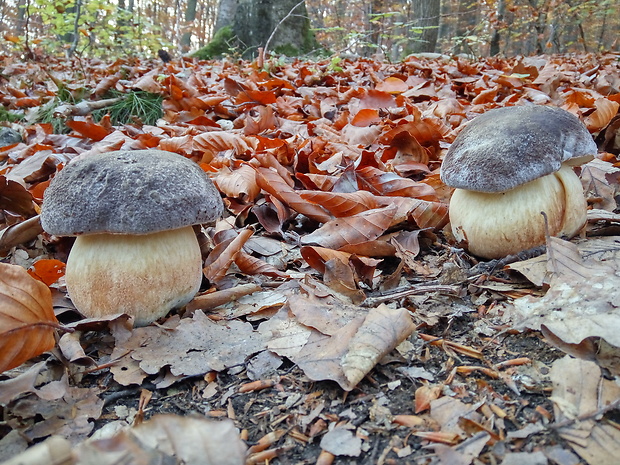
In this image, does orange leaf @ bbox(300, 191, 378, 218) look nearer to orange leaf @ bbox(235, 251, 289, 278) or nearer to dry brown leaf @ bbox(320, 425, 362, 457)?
orange leaf @ bbox(235, 251, 289, 278)

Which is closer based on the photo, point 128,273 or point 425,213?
point 128,273

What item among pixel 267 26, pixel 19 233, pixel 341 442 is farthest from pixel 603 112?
pixel 267 26

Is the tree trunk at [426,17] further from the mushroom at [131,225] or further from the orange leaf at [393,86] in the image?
the mushroom at [131,225]

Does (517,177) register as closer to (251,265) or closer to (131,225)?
(251,265)

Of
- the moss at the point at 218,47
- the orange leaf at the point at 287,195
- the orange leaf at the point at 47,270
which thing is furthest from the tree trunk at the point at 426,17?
the orange leaf at the point at 47,270

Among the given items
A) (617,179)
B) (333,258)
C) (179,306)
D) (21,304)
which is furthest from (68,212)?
(617,179)

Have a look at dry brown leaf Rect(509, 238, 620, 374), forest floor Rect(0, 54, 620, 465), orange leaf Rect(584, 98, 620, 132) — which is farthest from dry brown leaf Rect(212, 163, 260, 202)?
orange leaf Rect(584, 98, 620, 132)

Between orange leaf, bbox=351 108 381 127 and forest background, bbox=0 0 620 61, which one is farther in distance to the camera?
forest background, bbox=0 0 620 61

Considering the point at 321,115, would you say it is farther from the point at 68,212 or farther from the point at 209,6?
the point at 209,6
